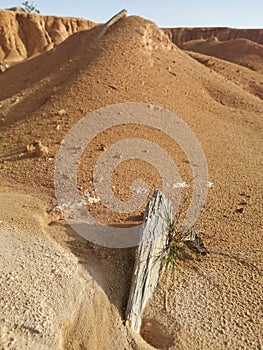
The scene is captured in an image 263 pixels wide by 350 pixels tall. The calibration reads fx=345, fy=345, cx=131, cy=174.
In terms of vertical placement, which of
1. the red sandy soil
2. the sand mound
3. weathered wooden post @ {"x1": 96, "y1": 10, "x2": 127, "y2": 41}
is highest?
weathered wooden post @ {"x1": 96, "y1": 10, "x2": 127, "y2": 41}

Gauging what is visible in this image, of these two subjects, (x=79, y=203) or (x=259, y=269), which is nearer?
(x=259, y=269)

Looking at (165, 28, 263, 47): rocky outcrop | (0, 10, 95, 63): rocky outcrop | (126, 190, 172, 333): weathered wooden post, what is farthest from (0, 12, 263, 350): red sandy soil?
(165, 28, 263, 47): rocky outcrop

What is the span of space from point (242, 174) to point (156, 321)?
3.62m

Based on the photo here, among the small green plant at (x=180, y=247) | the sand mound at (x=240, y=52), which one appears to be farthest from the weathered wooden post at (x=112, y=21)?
the sand mound at (x=240, y=52)

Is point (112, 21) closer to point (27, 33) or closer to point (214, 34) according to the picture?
point (27, 33)

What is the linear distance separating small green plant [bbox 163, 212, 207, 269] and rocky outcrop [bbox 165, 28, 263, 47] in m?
33.9

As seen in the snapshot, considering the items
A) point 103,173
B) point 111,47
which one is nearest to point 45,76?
point 111,47

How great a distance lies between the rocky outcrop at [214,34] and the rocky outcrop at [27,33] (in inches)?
492

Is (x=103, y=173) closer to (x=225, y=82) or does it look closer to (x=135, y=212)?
(x=135, y=212)

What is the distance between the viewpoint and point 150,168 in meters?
5.89

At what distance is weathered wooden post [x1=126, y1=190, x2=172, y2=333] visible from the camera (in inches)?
130

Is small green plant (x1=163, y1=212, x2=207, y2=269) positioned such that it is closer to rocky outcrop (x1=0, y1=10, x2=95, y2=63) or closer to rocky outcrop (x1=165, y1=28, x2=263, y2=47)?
rocky outcrop (x1=0, y1=10, x2=95, y2=63)

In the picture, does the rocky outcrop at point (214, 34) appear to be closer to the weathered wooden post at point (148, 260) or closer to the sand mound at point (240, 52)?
the sand mound at point (240, 52)

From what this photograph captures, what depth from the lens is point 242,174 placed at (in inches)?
242
